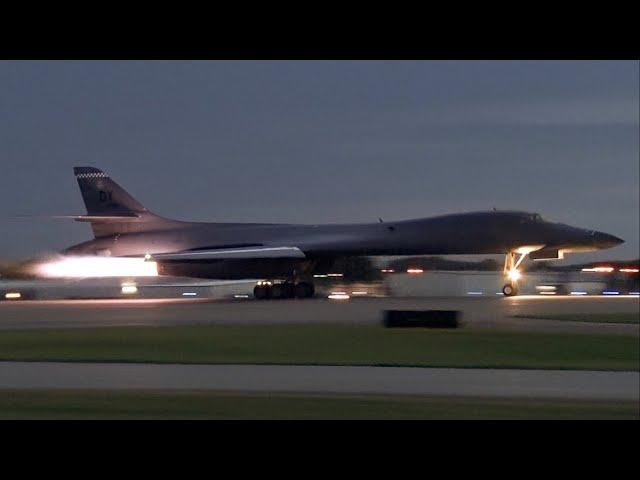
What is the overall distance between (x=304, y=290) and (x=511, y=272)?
9.16m

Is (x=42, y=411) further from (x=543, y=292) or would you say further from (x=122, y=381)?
(x=543, y=292)

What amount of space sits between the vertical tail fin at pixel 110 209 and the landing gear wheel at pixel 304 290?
835cm

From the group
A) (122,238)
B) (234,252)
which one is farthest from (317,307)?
(122,238)

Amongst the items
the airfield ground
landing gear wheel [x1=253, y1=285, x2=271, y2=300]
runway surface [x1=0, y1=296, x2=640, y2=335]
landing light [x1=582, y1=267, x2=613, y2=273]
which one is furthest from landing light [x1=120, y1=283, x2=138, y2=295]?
landing light [x1=582, y1=267, x2=613, y2=273]

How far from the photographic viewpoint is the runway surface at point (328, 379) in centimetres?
1543

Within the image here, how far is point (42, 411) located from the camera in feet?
45.1

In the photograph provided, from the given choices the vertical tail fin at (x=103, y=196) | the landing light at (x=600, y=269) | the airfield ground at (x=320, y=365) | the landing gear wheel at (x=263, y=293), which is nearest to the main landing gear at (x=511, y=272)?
the landing gear wheel at (x=263, y=293)

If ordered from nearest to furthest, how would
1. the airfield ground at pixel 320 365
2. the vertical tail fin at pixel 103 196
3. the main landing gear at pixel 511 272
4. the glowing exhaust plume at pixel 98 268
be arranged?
the airfield ground at pixel 320 365 → the main landing gear at pixel 511 272 → the glowing exhaust plume at pixel 98 268 → the vertical tail fin at pixel 103 196

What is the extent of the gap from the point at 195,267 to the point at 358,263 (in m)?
11.3

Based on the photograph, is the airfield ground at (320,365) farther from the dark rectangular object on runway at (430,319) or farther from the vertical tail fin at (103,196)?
the vertical tail fin at (103,196)

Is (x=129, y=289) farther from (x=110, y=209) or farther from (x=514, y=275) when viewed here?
(x=514, y=275)

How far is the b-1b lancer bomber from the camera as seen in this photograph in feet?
149

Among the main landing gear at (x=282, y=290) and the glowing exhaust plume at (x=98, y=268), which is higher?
the glowing exhaust plume at (x=98, y=268)
